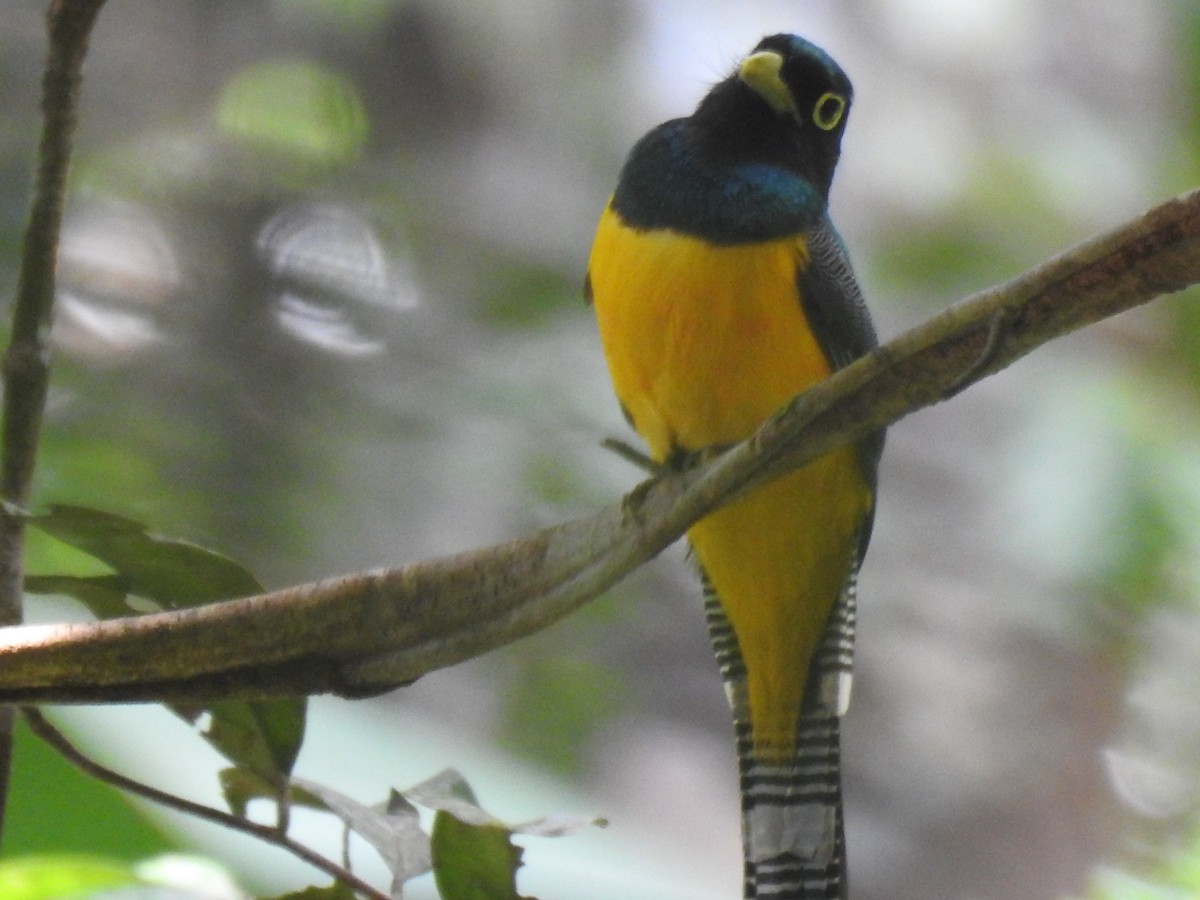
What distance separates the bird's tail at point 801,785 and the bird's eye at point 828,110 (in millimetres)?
759

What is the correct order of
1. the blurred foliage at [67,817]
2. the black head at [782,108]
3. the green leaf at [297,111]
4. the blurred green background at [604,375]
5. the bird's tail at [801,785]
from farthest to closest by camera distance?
the green leaf at [297,111], the blurred green background at [604,375], the black head at [782,108], the bird's tail at [801,785], the blurred foliage at [67,817]

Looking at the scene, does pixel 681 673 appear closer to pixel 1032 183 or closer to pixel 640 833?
pixel 640 833

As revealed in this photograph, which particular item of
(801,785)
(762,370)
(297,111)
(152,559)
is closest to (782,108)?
(762,370)

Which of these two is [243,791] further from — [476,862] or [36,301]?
[36,301]

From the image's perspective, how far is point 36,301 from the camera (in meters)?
1.33

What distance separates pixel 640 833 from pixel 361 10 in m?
2.76

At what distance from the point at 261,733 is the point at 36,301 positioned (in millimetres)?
466

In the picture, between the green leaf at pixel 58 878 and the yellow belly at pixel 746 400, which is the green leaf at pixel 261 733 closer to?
the green leaf at pixel 58 878

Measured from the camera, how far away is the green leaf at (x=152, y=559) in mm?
1364

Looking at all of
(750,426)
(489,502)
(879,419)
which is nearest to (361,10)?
(489,502)

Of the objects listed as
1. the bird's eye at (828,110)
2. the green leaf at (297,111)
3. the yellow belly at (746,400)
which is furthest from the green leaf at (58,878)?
the green leaf at (297,111)

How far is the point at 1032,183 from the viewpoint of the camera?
14.4 ft

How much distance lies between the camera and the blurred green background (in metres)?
3.89

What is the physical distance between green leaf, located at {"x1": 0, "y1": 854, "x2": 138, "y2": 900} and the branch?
301 millimetres
